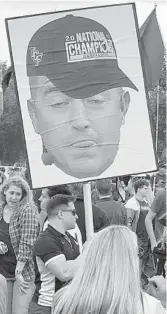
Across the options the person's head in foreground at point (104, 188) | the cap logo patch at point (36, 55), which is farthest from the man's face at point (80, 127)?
the person's head in foreground at point (104, 188)

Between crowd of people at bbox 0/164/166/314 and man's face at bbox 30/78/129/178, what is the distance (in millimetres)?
286

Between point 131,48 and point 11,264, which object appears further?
point 11,264

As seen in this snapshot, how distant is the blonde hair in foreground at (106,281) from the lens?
3.26 m

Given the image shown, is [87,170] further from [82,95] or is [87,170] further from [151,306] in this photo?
[151,306]

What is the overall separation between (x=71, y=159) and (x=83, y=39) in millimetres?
847

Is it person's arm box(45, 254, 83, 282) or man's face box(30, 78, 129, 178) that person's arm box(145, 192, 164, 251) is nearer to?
man's face box(30, 78, 129, 178)

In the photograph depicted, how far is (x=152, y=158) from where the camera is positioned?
563 centimetres

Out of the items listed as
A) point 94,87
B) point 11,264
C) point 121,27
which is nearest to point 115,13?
point 121,27

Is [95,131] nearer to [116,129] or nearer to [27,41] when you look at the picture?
[116,129]

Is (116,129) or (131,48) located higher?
(131,48)

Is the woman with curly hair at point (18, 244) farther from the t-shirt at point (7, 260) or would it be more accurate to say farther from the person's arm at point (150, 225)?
the person's arm at point (150, 225)

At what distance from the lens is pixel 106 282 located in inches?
131

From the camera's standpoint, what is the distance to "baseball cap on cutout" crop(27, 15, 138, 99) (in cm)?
554

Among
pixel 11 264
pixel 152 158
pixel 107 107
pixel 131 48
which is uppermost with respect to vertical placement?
pixel 131 48
